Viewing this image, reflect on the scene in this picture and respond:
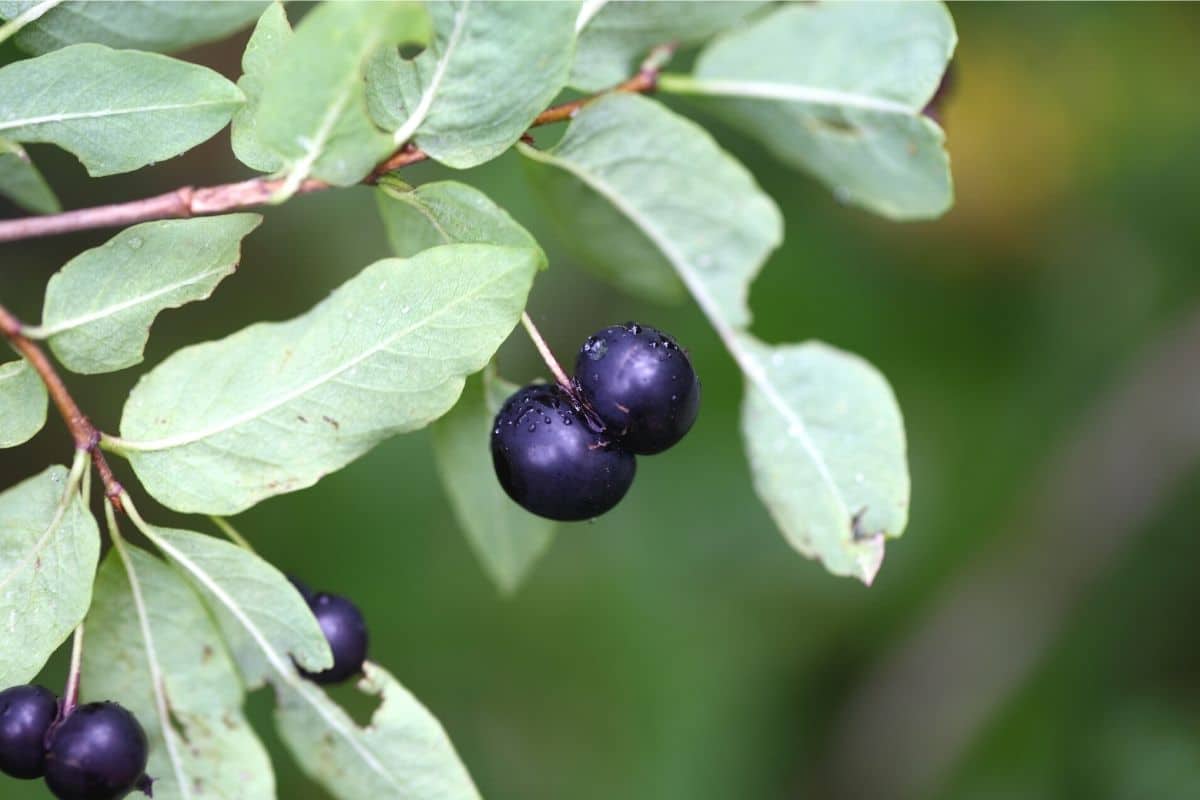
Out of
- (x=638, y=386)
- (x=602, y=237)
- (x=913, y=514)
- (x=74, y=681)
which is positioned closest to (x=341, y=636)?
(x=74, y=681)

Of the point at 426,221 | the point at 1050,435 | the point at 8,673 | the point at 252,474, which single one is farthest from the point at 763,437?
the point at 1050,435

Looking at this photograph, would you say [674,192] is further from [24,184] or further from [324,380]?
[24,184]

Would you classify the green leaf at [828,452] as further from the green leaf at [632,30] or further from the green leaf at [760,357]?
the green leaf at [632,30]

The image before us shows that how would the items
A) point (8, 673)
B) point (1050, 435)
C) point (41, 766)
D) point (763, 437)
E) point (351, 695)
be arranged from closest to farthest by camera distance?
1. point (8, 673)
2. point (41, 766)
3. point (763, 437)
4. point (351, 695)
5. point (1050, 435)

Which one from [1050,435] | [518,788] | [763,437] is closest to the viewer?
[763,437]

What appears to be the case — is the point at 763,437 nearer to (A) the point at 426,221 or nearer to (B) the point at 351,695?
(A) the point at 426,221

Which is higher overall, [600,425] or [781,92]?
[781,92]
